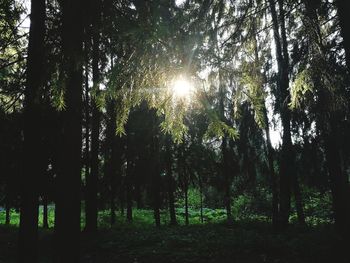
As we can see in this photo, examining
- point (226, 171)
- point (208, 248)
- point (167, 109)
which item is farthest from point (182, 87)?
point (226, 171)

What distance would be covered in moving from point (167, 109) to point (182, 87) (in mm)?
510

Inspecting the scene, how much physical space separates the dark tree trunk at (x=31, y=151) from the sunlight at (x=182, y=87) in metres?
4.04

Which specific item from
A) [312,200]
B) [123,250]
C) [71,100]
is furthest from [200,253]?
[312,200]

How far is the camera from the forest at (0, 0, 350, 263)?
12.6 feet

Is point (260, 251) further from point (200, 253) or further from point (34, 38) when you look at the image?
point (34, 38)

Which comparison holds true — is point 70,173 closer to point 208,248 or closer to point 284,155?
point 208,248

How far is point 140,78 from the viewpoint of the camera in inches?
160

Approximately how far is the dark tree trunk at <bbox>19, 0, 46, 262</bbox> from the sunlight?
4.04 meters

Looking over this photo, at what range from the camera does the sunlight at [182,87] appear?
11.7 ft

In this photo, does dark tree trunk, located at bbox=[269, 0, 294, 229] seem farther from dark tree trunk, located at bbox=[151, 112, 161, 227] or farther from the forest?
dark tree trunk, located at bbox=[151, 112, 161, 227]

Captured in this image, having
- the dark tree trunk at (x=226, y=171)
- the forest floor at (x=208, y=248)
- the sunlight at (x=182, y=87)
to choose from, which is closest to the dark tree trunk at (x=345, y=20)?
the sunlight at (x=182, y=87)

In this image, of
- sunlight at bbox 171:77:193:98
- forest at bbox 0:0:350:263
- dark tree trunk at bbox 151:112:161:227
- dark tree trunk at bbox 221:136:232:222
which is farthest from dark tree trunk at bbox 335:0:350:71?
dark tree trunk at bbox 221:136:232:222

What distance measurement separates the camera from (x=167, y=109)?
405 cm

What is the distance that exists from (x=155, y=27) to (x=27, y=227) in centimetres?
538
